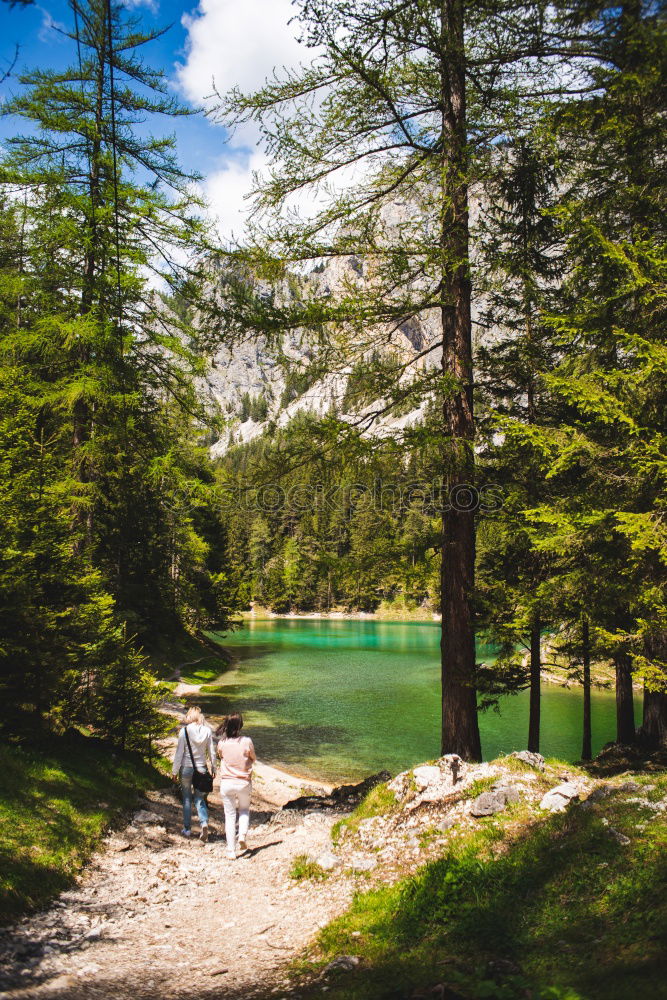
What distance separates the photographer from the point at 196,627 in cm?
3312

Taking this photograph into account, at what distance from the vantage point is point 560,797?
5086 millimetres

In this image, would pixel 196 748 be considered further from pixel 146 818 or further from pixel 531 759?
pixel 531 759

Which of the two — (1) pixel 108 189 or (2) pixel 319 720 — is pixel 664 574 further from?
(2) pixel 319 720

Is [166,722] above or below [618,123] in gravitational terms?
below

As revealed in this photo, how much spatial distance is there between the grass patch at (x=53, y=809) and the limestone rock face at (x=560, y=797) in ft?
14.3

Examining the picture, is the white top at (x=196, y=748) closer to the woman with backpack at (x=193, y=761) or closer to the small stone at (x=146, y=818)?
the woman with backpack at (x=193, y=761)

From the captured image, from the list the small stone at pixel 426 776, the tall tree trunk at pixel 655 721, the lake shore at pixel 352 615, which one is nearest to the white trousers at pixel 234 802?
the small stone at pixel 426 776

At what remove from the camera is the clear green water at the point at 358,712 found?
16.5m

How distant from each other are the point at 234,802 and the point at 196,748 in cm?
103

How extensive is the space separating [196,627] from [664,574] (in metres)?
29.4

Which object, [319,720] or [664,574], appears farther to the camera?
[319,720]

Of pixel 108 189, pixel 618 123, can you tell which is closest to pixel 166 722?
pixel 108 189

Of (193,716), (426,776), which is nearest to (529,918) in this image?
(426,776)

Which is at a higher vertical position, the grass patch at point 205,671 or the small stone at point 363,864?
the small stone at point 363,864
